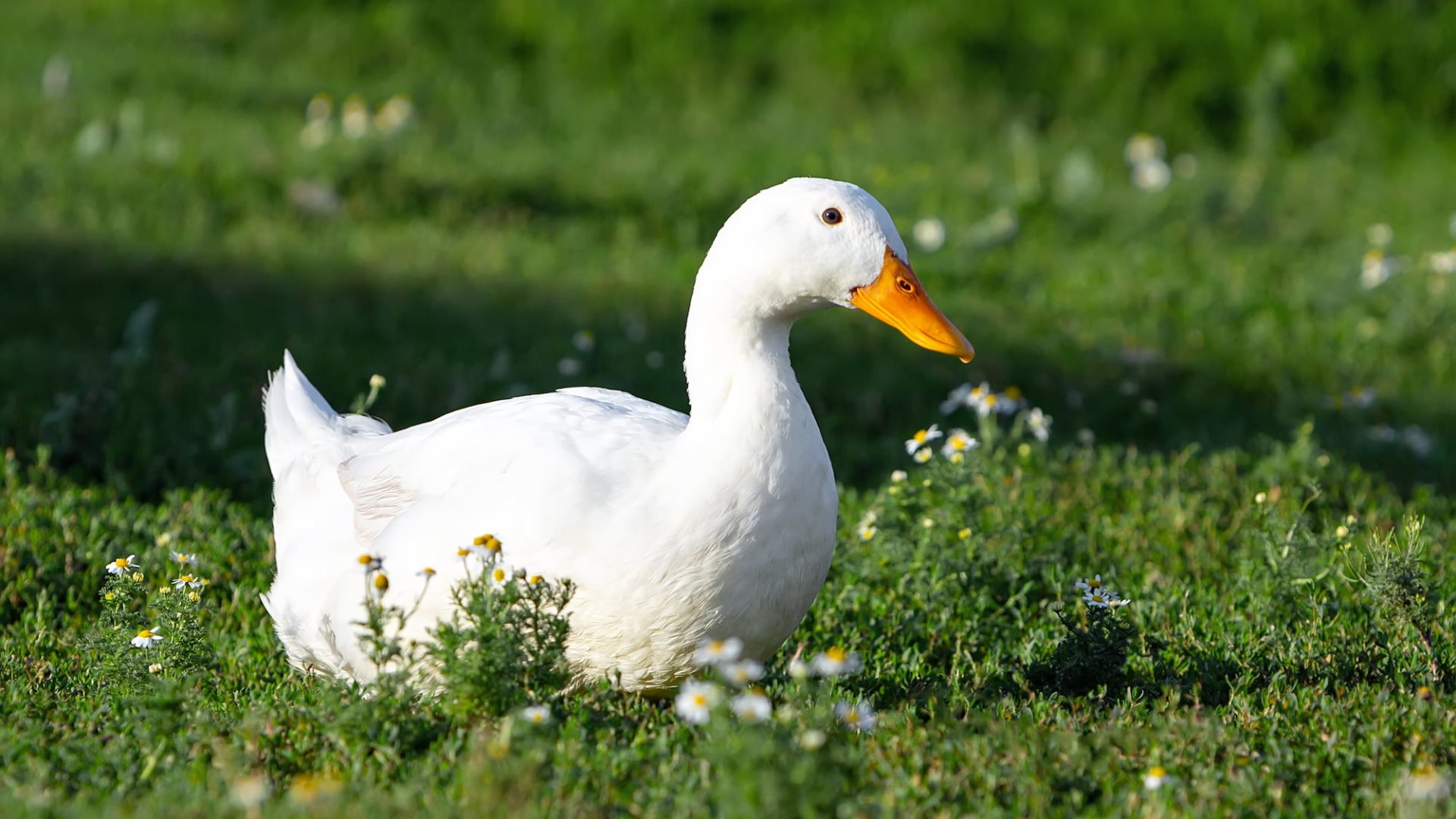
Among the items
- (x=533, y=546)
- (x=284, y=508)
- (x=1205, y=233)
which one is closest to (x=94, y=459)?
(x=284, y=508)

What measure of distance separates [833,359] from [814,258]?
3.50 meters

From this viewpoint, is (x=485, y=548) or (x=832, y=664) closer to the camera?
(x=832, y=664)

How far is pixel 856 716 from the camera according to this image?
3.03 meters

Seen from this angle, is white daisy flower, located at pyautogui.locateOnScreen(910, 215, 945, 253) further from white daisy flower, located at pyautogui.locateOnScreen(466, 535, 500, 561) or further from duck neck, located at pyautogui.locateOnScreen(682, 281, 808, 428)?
white daisy flower, located at pyautogui.locateOnScreen(466, 535, 500, 561)

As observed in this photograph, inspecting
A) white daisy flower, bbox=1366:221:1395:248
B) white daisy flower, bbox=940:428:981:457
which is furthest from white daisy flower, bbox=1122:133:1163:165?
white daisy flower, bbox=940:428:981:457

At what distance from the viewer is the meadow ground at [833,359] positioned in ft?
10.7

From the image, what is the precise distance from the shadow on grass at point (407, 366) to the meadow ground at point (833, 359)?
3 centimetres

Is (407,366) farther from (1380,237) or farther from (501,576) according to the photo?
(1380,237)

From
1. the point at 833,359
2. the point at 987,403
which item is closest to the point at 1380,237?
the point at 833,359

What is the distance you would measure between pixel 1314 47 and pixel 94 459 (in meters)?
8.98

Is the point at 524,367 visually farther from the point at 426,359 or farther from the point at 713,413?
the point at 713,413

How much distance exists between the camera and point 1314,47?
11117 mm

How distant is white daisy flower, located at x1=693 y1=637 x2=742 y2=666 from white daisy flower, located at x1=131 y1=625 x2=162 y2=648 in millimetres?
1231

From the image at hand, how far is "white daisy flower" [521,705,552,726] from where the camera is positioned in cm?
314
